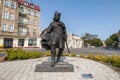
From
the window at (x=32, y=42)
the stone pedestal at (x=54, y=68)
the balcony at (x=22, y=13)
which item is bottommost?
the stone pedestal at (x=54, y=68)

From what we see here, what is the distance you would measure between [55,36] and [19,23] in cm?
3566

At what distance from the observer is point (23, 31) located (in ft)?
143

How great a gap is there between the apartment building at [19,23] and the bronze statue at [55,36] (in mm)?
29651

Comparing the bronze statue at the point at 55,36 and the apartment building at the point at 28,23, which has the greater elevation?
the apartment building at the point at 28,23

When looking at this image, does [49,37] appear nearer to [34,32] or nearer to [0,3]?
[0,3]

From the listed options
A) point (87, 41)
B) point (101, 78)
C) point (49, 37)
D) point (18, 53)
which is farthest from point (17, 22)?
point (87, 41)

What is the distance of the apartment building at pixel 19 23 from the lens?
37.0 m

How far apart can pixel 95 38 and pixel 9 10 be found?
76.5 metres

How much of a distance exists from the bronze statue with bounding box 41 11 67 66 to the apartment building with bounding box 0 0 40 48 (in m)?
29.7

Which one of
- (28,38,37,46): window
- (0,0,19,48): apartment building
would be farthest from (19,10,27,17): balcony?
(28,38,37,46): window

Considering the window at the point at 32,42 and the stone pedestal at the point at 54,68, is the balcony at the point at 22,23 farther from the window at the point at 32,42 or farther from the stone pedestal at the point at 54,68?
the stone pedestal at the point at 54,68

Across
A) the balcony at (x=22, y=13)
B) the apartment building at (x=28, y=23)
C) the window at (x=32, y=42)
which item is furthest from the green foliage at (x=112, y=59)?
the balcony at (x=22, y=13)

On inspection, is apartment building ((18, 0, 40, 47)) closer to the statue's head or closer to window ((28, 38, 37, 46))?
window ((28, 38, 37, 46))

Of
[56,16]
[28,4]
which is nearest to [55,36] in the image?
[56,16]
